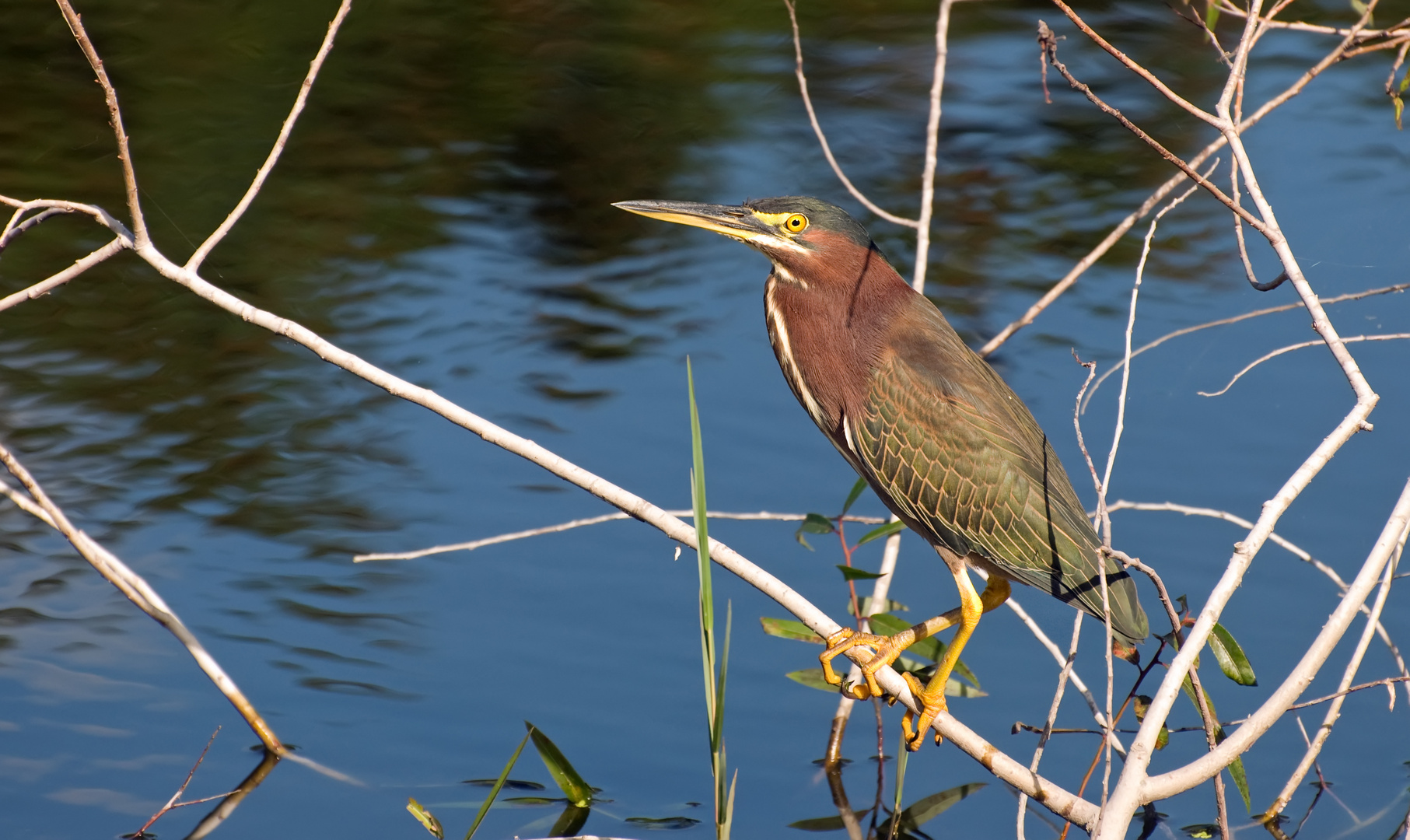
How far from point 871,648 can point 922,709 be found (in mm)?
359

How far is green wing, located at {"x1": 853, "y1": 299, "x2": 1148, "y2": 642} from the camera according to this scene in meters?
3.88

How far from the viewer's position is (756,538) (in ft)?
16.8

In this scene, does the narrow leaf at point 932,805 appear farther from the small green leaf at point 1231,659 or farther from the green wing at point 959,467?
the small green leaf at point 1231,659

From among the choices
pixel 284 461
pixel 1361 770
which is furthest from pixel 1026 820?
pixel 284 461

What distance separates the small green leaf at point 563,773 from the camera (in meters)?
3.62

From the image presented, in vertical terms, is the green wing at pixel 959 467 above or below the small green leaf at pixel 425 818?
above

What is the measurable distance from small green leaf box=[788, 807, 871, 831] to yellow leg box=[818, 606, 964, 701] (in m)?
0.53

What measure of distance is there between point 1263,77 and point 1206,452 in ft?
14.8

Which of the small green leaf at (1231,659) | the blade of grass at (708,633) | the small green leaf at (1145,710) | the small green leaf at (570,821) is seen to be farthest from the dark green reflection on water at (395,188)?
the small green leaf at (1231,659)

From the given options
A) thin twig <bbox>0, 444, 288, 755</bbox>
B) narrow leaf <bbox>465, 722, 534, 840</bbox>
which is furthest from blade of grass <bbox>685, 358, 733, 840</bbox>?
thin twig <bbox>0, 444, 288, 755</bbox>

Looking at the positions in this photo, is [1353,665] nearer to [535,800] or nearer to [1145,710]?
[1145,710]

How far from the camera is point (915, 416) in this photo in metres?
3.88

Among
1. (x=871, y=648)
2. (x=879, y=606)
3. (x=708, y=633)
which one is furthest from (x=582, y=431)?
(x=708, y=633)

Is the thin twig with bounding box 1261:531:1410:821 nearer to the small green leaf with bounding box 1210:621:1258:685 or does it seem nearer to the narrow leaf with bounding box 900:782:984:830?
the small green leaf with bounding box 1210:621:1258:685
